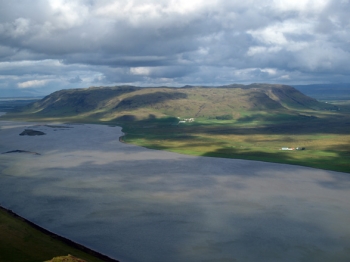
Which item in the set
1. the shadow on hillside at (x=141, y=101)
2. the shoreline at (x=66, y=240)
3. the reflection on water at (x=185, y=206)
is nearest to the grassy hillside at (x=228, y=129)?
the shadow on hillside at (x=141, y=101)

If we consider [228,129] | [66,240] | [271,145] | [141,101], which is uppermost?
[141,101]

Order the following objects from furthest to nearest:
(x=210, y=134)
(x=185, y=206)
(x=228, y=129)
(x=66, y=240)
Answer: (x=228, y=129), (x=210, y=134), (x=185, y=206), (x=66, y=240)

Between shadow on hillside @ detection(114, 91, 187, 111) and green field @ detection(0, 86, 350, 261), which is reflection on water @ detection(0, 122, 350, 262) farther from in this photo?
shadow on hillside @ detection(114, 91, 187, 111)

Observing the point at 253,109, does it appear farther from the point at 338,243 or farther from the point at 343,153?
the point at 338,243

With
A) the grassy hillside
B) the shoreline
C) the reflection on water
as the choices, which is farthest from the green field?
the reflection on water

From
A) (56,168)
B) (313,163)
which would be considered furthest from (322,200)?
(56,168)

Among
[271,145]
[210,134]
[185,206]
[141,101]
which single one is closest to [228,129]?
[210,134]

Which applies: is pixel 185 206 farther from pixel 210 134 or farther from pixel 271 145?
pixel 210 134

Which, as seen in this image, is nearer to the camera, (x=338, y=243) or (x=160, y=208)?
(x=338, y=243)
